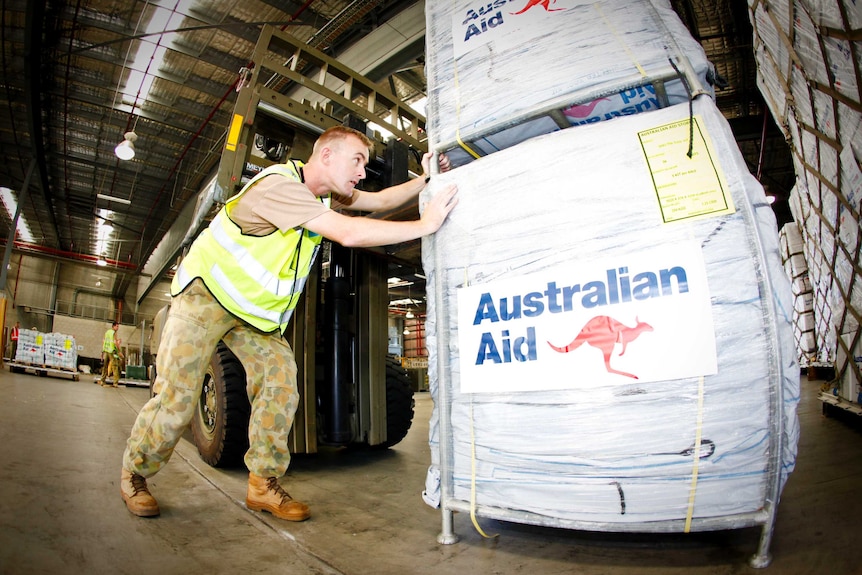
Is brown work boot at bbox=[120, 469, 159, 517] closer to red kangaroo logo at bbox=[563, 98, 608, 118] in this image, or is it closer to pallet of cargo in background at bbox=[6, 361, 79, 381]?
red kangaroo logo at bbox=[563, 98, 608, 118]

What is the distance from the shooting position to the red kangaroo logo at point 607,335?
1367 millimetres

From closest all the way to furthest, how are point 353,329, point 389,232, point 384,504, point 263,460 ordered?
1. point 389,232
2. point 263,460
3. point 384,504
4. point 353,329

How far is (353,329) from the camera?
3254 mm

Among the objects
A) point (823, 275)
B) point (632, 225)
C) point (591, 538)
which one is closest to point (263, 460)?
point (591, 538)

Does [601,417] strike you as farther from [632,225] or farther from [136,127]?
[136,127]

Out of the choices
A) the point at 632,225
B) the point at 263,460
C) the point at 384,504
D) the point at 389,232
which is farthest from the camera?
the point at 384,504

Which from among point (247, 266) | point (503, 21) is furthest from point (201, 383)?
point (503, 21)

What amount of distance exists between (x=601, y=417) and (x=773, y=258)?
2.45ft

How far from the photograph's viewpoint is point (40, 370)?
11.3 m

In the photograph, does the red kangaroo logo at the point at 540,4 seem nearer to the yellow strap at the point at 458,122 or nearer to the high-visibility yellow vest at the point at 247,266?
the yellow strap at the point at 458,122

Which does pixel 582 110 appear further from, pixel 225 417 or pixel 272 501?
pixel 225 417

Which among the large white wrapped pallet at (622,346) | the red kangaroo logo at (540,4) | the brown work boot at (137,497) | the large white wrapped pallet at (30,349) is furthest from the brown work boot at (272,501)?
the large white wrapped pallet at (30,349)

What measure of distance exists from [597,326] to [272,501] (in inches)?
64.1

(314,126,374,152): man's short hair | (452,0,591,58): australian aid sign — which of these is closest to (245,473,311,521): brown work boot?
(314,126,374,152): man's short hair
